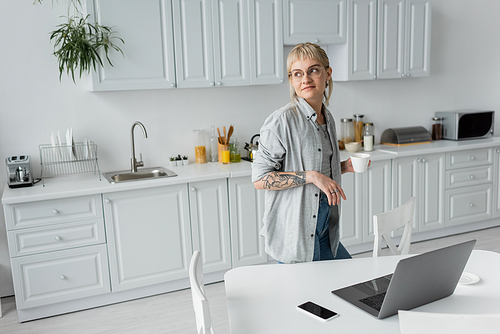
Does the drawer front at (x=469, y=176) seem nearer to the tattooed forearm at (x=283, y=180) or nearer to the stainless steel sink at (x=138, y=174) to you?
the stainless steel sink at (x=138, y=174)

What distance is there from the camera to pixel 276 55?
3.60m

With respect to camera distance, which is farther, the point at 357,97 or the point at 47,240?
the point at 357,97

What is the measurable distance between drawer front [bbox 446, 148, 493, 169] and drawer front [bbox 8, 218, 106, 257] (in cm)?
293

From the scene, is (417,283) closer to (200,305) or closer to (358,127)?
(200,305)

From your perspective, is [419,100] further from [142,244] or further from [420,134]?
[142,244]

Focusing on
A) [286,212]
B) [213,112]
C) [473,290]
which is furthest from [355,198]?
[473,290]

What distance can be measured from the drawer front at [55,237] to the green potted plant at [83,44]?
0.97 metres

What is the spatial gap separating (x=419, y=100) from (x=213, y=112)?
209 centimetres

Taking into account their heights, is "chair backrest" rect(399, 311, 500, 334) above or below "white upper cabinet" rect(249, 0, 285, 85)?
below

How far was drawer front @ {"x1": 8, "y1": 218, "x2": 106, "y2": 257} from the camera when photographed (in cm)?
290


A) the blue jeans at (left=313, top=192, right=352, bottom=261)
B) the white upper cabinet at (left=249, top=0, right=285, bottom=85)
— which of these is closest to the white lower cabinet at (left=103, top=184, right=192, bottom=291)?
the white upper cabinet at (left=249, top=0, right=285, bottom=85)

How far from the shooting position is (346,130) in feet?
13.8

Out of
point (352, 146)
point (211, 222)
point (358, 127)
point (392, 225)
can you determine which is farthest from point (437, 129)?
point (392, 225)

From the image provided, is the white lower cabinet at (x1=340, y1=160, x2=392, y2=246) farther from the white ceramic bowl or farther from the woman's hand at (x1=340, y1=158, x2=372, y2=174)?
the woman's hand at (x1=340, y1=158, x2=372, y2=174)
